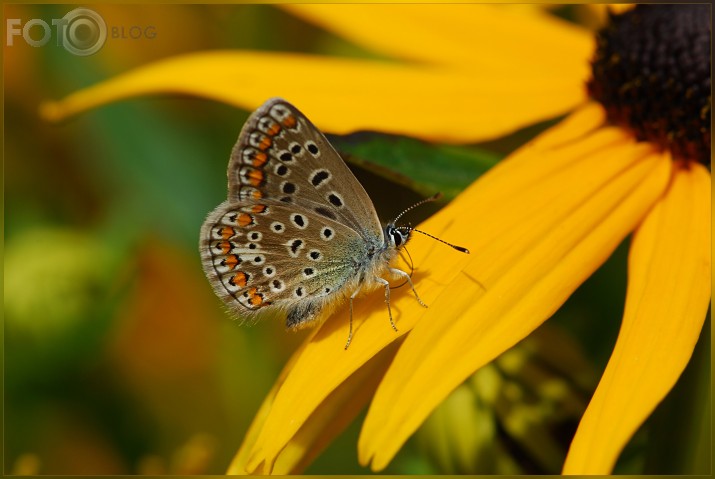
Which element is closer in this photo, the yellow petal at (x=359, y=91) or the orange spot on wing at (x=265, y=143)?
the orange spot on wing at (x=265, y=143)

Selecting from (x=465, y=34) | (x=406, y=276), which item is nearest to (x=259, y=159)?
(x=406, y=276)

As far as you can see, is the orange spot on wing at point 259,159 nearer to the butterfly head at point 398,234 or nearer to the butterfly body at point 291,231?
the butterfly body at point 291,231

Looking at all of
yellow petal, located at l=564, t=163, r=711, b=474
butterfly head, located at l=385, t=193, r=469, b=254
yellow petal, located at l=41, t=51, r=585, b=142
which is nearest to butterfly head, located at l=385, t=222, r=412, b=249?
butterfly head, located at l=385, t=193, r=469, b=254

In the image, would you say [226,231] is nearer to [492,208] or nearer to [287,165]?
[287,165]

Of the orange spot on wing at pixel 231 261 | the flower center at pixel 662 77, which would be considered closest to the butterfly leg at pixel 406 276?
the orange spot on wing at pixel 231 261

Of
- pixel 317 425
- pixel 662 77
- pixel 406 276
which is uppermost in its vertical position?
pixel 662 77

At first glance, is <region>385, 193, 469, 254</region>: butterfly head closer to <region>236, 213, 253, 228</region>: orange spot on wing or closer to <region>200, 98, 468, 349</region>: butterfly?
<region>200, 98, 468, 349</region>: butterfly
